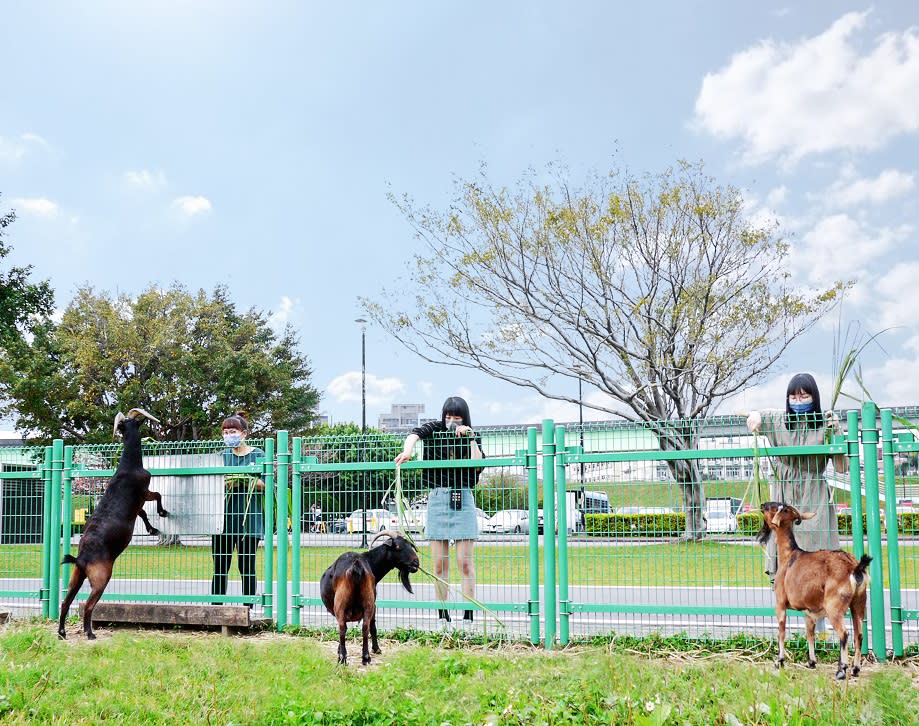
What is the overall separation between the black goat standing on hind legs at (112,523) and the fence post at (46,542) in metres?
1.35

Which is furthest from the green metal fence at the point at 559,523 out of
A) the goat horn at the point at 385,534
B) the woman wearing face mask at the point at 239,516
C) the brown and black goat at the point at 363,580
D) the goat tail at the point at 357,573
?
the goat tail at the point at 357,573

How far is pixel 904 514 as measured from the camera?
6.20 m

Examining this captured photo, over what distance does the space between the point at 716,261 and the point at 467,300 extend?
6.75 metres

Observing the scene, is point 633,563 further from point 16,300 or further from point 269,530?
point 16,300

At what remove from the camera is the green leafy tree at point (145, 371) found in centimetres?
2561

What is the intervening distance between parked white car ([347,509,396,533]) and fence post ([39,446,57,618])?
12.1ft

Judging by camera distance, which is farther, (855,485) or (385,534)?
(385,534)

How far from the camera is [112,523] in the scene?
25.2 ft

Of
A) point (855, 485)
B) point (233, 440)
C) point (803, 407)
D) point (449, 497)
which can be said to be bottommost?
point (449, 497)

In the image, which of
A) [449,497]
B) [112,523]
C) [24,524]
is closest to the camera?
[449,497]

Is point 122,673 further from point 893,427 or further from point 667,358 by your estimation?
point 667,358

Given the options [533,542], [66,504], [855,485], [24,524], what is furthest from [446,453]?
[24,524]

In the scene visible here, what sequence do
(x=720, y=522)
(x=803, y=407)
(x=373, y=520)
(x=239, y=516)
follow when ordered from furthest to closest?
1. (x=239, y=516)
2. (x=373, y=520)
3. (x=803, y=407)
4. (x=720, y=522)

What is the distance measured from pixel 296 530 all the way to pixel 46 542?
3.20 metres
